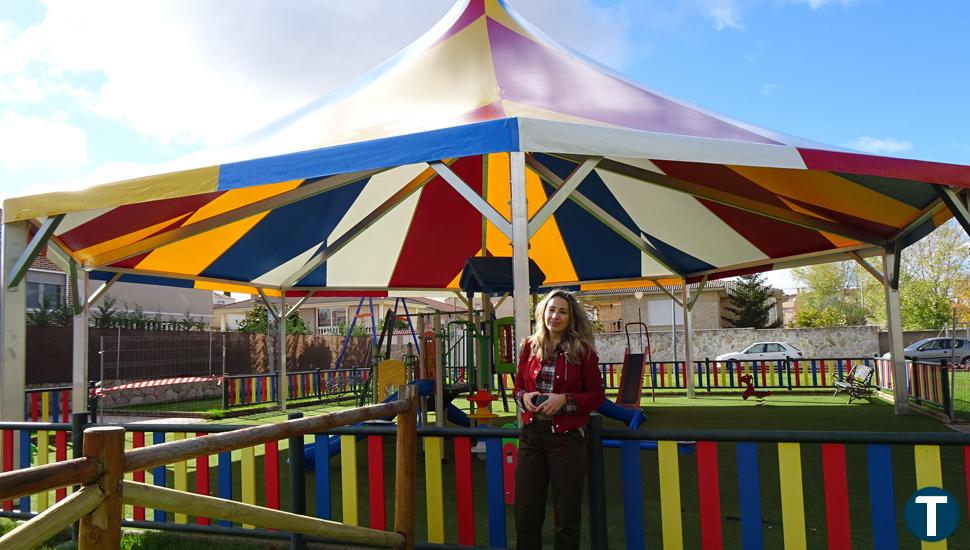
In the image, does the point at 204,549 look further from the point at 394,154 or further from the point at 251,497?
the point at 394,154

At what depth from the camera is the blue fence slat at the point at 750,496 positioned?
342cm

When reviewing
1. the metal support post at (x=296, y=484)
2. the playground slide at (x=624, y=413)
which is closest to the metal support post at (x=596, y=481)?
the metal support post at (x=296, y=484)

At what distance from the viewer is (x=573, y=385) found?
360 cm

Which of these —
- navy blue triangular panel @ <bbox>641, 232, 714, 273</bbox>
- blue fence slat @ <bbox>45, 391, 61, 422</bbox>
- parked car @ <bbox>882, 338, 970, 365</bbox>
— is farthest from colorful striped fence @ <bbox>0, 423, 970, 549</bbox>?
parked car @ <bbox>882, 338, 970, 365</bbox>

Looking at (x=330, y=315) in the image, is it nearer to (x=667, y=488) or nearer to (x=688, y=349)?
(x=688, y=349)

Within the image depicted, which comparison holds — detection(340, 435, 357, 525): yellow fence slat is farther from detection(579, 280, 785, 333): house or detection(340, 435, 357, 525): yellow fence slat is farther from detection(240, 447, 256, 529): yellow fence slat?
detection(579, 280, 785, 333): house

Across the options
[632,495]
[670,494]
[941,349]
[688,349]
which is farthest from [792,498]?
[941,349]

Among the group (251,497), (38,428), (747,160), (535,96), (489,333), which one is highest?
(535,96)

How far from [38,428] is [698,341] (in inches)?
1098

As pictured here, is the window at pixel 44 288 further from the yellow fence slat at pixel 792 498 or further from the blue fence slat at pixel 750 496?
the yellow fence slat at pixel 792 498

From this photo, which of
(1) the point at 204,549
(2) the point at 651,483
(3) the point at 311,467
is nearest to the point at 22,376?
(1) the point at 204,549

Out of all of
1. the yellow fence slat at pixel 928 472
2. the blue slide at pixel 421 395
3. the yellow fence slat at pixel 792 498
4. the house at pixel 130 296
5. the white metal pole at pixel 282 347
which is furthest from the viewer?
the house at pixel 130 296

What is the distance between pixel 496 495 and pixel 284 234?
24.1 ft

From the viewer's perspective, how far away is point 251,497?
14.3 feet
